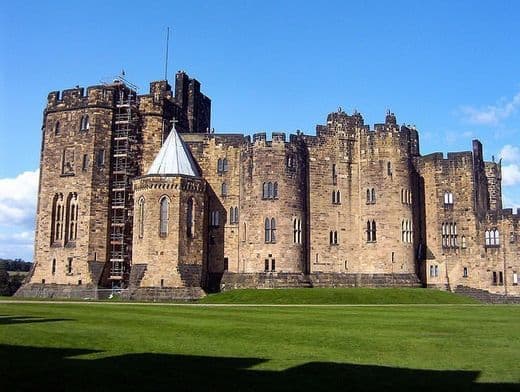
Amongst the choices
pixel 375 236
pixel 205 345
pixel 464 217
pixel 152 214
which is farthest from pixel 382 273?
pixel 205 345

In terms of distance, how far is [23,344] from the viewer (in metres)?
18.2

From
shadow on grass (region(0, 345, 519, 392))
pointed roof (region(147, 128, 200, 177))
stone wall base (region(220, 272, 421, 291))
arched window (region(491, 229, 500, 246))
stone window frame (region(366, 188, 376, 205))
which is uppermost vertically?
pointed roof (region(147, 128, 200, 177))

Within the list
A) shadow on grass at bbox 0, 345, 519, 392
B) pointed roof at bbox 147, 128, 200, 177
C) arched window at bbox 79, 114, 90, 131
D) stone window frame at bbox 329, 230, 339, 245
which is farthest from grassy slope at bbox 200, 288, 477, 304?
shadow on grass at bbox 0, 345, 519, 392

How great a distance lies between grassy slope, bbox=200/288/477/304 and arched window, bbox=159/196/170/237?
7.57 m

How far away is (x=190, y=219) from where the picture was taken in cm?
5750

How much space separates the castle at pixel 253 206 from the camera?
2323 inches

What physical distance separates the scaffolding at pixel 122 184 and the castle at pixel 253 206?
135 millimetres

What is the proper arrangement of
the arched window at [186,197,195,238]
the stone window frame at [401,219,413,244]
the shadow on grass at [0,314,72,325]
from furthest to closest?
the stone window frame at [401,219,413,244] < the arched window at [186,197,195,238] < the shadow on grass at [0,314,72,325]

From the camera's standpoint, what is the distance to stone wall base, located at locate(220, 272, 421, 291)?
58562 mm

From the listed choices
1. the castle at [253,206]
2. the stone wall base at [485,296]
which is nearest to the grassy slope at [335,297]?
the castle at [253,206]

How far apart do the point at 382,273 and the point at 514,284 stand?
1300cm

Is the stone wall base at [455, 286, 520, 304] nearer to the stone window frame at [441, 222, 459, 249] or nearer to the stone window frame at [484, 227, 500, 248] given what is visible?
the stone window frame at [441, 222, 459, 249]

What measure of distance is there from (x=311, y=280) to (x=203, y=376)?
48.1 meters

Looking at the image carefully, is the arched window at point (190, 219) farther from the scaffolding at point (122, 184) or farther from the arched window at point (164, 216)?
the scaffolding at point (122, 184)
